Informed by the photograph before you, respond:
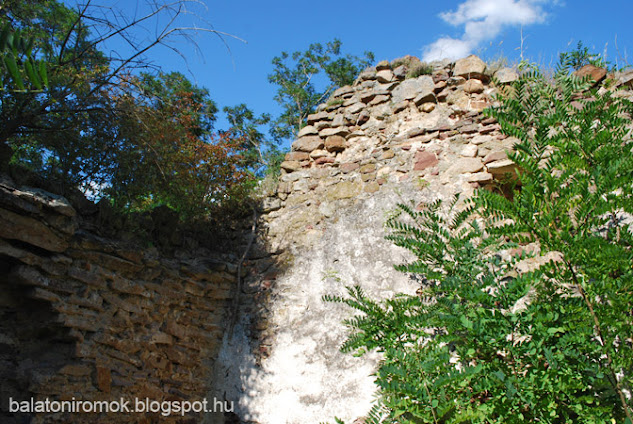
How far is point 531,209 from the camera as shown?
93.5 inches

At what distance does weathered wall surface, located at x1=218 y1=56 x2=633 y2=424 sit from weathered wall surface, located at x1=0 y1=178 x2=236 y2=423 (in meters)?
0.45

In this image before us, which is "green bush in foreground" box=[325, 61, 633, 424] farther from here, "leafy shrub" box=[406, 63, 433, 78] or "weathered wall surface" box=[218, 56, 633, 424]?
"leafy shrub" box=[406, 63, 433, 78]

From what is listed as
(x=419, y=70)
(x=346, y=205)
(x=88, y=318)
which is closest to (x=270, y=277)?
(x=346, y=205)

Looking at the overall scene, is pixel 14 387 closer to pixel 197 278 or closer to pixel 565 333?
pixel 197 278

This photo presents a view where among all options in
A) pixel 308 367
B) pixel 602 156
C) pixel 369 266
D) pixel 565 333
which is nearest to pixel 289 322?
pixel 308 367

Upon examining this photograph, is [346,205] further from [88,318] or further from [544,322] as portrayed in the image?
[88,318]

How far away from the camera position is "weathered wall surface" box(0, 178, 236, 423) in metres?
2.66

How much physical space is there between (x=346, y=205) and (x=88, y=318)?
7.25ft

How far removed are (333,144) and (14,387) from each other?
3172 mm

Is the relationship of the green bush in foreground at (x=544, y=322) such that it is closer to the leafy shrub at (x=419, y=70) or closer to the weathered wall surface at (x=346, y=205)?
the weathered wall surface at (x=346, y=205)

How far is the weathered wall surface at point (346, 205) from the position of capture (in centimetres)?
340

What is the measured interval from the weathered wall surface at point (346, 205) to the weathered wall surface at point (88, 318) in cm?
→ 45

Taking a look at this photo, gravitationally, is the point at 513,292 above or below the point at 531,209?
below

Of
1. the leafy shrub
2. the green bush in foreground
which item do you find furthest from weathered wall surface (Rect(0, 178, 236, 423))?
the leafy shrub
